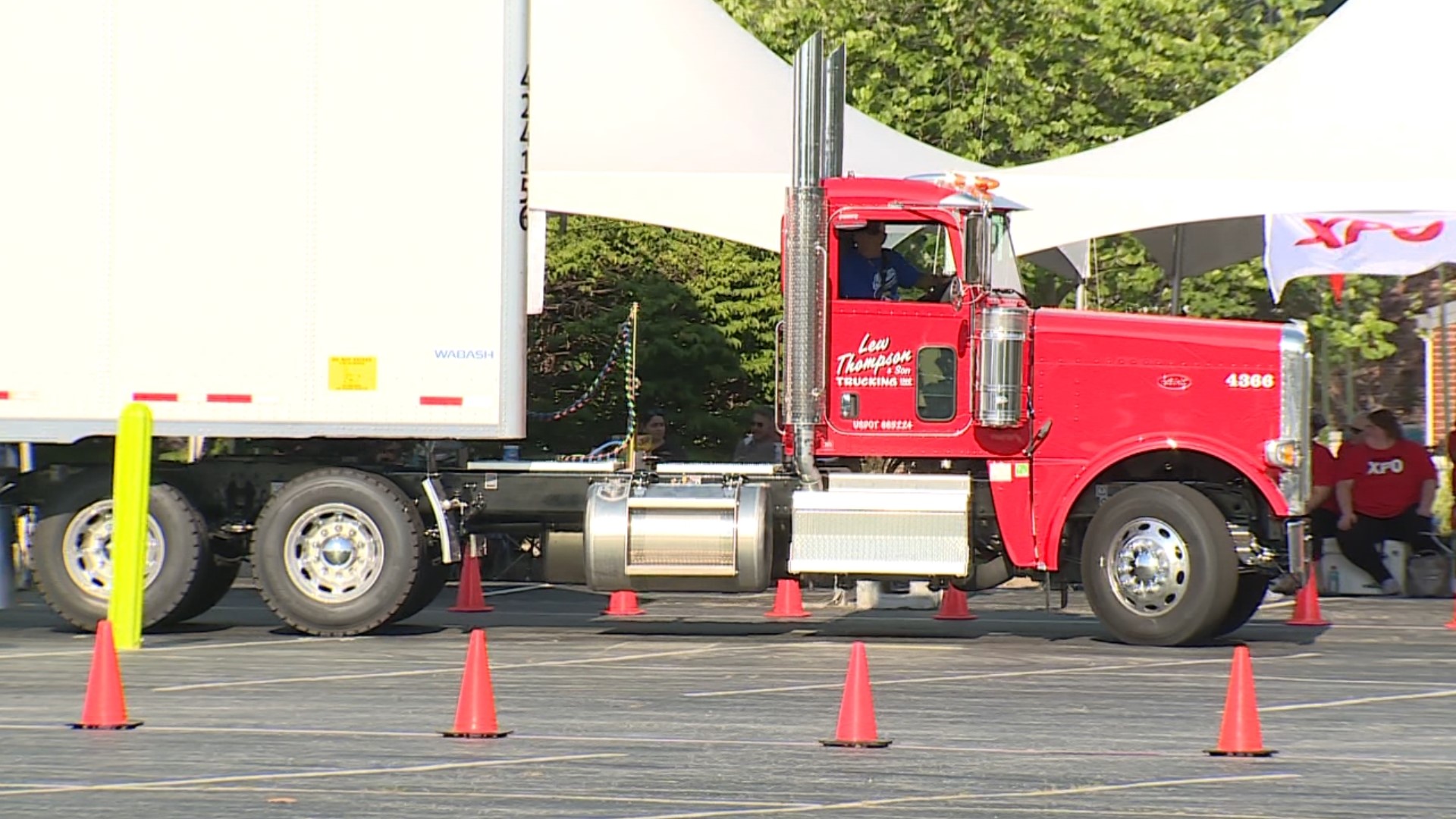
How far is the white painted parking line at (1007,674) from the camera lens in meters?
12.4

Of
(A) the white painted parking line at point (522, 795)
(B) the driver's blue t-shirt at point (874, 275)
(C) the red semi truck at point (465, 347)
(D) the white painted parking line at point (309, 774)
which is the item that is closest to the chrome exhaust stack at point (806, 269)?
(C) the red semi truck at point (465, 347)

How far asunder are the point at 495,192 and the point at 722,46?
752cm

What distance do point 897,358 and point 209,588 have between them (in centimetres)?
505

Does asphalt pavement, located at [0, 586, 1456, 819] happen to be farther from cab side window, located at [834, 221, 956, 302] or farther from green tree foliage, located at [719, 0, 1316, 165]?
green tree foliage, located at [719, 0, 1316, 165]

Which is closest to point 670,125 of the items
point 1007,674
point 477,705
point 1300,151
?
point 1300,151

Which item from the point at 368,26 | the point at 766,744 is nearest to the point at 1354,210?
the point at 368,26

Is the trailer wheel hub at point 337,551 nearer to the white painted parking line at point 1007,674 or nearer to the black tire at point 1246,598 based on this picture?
the white painted parking line at point 1007,674

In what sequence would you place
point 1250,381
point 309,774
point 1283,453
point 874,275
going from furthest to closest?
point 874,275
point 1250,381
point 1283,453
point 309,774

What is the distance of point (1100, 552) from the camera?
14.7m

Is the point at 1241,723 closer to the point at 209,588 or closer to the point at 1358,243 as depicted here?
the point at 209,588

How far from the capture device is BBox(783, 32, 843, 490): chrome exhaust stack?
1484 centimetres

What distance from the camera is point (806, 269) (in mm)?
14852

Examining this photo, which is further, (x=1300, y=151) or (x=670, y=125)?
(x=1300, y=151)

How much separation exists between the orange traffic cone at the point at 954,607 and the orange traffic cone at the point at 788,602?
3.51 ft
